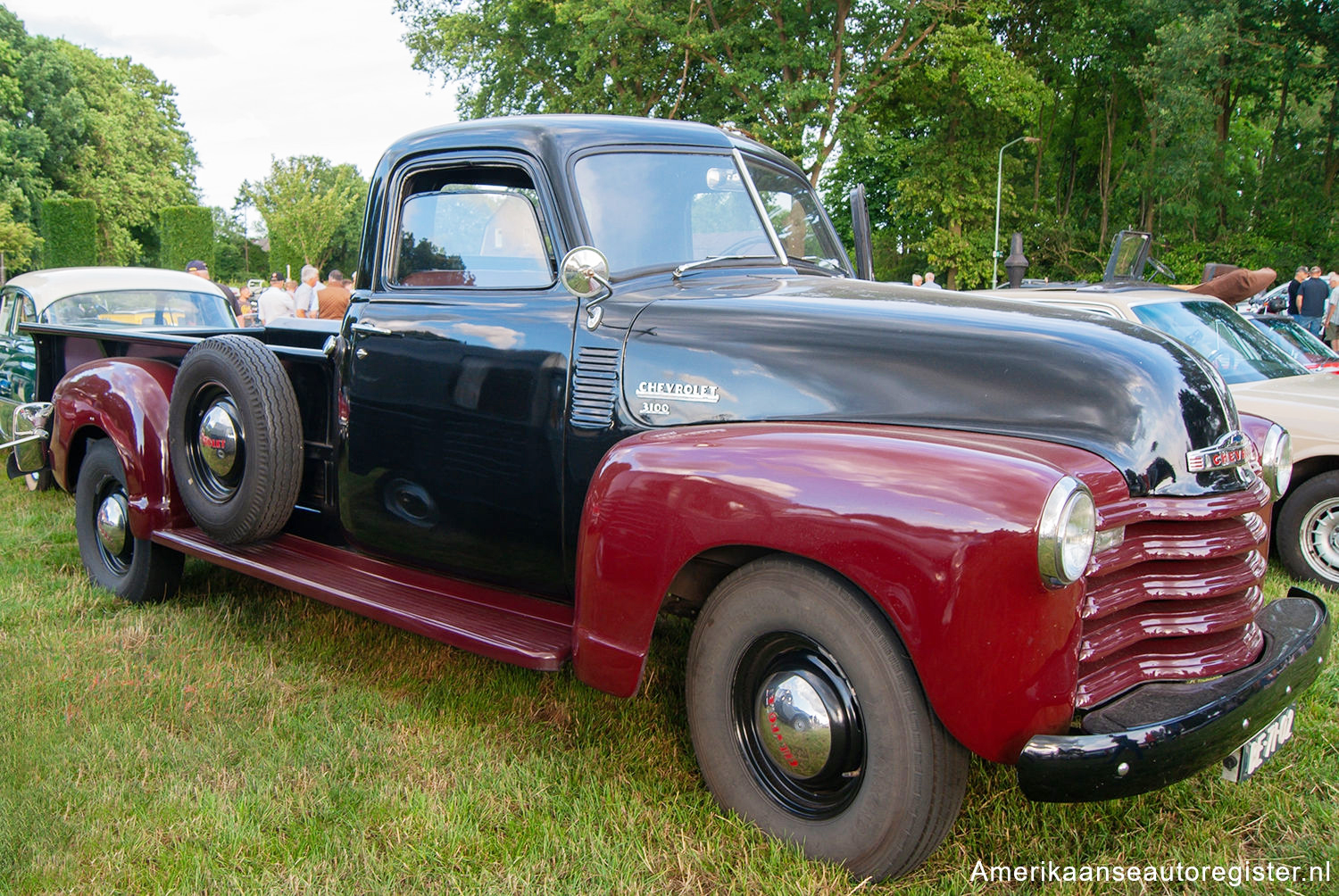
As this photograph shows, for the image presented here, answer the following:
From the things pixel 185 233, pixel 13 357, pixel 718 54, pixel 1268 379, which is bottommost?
pixel 13 357

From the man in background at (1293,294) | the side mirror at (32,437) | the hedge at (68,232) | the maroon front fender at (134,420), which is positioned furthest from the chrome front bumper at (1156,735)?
the hedge at (68,232)

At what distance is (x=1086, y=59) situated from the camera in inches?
1234

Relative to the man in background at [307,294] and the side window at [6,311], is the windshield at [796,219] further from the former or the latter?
the man in background at [307,294]

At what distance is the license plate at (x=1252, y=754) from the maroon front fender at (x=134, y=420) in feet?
13.3

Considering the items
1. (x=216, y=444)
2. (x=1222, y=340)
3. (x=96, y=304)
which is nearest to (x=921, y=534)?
(x=216, y=444)

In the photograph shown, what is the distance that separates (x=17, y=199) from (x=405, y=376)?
132 ft

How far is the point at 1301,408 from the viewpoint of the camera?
17.3 feet

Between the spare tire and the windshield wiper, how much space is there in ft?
5.55

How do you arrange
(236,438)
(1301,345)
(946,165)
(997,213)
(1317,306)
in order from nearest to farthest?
(236,438) → (1301,345) → (1317,306) → (997,213) → (946,165)

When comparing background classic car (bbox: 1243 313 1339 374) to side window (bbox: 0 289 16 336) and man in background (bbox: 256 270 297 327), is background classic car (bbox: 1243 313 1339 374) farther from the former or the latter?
man in background (bbox: 256 270 297 327)

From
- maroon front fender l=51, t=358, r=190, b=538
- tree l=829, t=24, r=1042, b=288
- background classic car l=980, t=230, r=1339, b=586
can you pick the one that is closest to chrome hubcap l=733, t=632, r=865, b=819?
background classic car l=980, t=230, r=1339, b=586

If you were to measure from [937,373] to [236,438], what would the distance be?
2786mm

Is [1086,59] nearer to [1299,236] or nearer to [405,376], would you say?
[1299,236]

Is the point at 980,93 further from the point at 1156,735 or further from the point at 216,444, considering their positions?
the point at 1156,735
